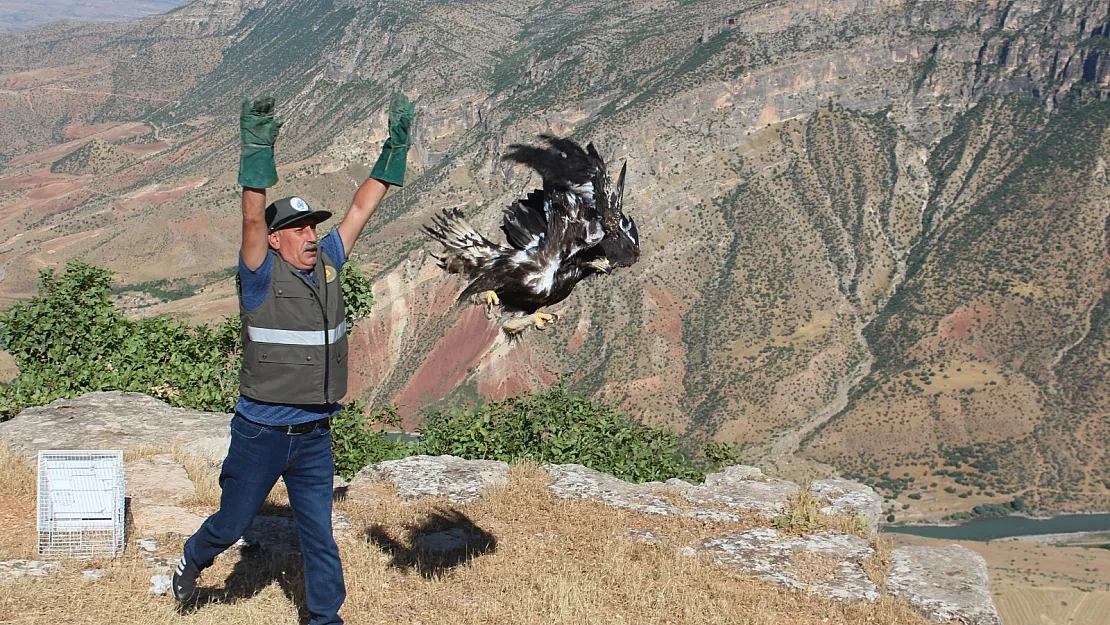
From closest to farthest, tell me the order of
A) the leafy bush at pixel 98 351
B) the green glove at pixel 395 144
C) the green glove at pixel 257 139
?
the green glove at pixel 257 139, the green glove at pixel 395 144, the leafy bush at pixel 98 351

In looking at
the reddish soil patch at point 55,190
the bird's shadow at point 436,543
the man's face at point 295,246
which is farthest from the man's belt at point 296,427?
the reddish soil patch at point 55,190

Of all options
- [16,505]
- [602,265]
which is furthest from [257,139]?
[16,505]

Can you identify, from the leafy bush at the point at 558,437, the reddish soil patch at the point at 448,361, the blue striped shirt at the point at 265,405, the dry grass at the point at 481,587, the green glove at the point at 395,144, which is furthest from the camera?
the reddish soil patch at the point at 448,361

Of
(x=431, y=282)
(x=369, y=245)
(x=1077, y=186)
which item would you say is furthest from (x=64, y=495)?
(x=369, y=245)

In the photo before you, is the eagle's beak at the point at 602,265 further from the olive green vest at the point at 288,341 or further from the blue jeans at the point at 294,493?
the blue jeans at the point at 294,493

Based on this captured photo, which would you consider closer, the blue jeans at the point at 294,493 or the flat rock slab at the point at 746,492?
the blue jeans at the point at 294,493

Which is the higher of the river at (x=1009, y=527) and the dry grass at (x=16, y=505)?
the dry grass at (x=16, y=505)

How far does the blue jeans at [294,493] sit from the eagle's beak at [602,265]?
2358 millimetres

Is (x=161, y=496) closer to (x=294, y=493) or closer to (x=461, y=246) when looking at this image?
(x=294, y=493)

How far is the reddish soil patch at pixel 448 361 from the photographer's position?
95.4m

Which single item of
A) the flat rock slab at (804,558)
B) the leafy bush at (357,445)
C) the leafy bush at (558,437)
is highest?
the flat rock slab at (804,558)

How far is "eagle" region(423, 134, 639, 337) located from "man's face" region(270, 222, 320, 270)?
4.88 ft

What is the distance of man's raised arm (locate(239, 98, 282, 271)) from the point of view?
18.9ft

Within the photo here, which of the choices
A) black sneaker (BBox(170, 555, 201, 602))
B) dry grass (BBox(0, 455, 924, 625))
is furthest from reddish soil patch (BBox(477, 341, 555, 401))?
black sneaker (BBox(170, 555, 201, 602))
